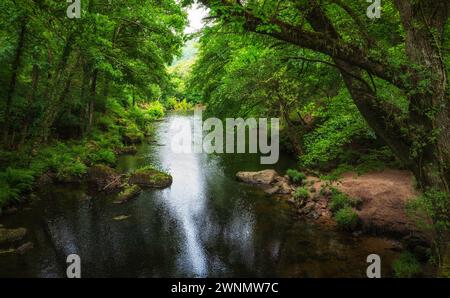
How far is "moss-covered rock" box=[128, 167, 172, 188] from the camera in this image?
51.4 feet

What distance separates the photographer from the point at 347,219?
11.4 m

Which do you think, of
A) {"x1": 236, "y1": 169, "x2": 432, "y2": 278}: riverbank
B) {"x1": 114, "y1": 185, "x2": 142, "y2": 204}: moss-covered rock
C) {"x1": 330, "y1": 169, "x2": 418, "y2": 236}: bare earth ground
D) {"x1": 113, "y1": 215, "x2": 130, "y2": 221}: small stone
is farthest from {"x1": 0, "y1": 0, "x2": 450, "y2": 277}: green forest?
{"x1": 113, "y1": 215, "x2": 130, "y2": 221}: small stone

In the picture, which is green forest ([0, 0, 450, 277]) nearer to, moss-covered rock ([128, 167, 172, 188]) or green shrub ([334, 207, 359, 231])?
green shrub ([334, 207, 359, 231])

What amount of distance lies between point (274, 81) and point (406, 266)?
9.56 meters

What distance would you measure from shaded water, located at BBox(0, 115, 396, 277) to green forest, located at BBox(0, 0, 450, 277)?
1.11m

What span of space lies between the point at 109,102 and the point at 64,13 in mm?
20143

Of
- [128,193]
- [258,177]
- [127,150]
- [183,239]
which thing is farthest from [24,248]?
[127,150]

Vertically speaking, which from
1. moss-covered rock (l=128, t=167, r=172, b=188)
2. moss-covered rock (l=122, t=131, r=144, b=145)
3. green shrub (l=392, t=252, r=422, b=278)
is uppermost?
moss-covered rock (l=122, t=131, r=144, b=145)

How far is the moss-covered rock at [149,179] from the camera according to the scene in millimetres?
15664

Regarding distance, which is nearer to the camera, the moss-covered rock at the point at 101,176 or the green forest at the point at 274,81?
the green forest at the point at 274,81

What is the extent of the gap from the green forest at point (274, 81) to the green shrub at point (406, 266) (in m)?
0.03

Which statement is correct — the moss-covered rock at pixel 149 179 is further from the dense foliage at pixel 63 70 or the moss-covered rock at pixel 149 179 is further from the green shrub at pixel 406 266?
the green shrub at pixel 406 266

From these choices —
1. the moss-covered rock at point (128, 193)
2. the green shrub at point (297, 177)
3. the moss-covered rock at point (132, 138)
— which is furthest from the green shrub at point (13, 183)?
the moss-covered rock at point (132, 138)
